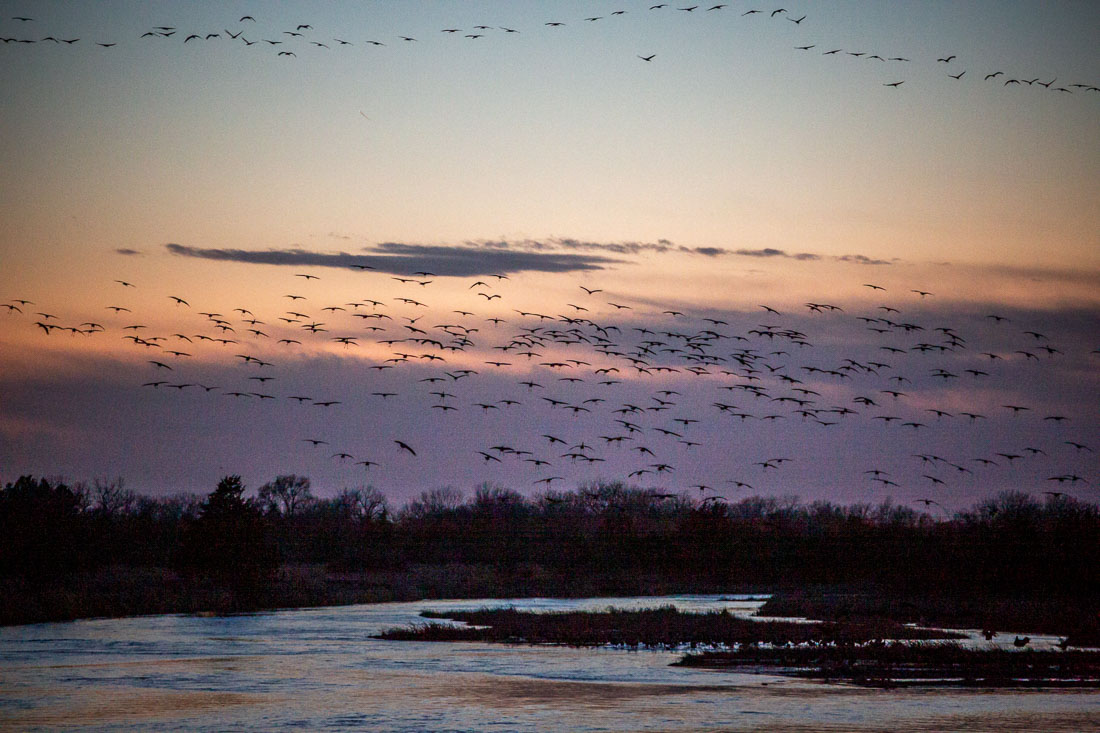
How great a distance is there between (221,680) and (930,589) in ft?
182

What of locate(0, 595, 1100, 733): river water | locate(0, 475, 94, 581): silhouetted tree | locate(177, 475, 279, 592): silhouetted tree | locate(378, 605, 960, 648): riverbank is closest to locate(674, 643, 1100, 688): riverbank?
locate(0, 595, 1100, 733): river water

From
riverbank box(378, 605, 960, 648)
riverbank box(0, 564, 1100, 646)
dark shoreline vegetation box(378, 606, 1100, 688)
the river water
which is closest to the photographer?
the river water

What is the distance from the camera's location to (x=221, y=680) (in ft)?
129

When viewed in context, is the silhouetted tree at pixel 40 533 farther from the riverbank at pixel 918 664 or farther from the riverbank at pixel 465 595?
the riverbank at pixel 918 664

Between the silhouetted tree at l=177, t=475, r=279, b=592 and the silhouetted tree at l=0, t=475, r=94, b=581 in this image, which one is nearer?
the silhouetted tree at l=0, t=475, r=94, b=581

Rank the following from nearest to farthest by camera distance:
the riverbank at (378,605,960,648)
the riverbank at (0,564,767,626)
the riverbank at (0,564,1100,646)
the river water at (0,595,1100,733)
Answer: the river water at (0,595,1100,733) < the riverbank at (378,605,960,648) < the riverbank at (0,564,1100,646) < the riverbank at (0,564,767,626)

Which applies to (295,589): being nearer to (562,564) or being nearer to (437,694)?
(562,564)

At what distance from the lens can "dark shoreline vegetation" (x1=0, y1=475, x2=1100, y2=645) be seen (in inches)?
2758

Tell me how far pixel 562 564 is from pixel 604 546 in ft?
16.9

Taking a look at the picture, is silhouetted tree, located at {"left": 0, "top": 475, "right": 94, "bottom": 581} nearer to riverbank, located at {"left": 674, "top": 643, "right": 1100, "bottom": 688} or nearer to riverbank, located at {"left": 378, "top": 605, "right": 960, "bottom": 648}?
riverbank, located at {"left": 378, "top": 605, "right": 960, "bottom": 648}

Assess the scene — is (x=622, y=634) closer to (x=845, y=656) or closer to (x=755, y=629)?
(x=755, y=629)

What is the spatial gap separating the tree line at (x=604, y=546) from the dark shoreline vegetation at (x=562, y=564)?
5.7 inches

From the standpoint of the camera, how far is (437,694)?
35875 millimetres

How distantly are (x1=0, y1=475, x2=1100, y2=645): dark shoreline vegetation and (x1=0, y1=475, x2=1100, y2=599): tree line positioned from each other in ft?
0.48
